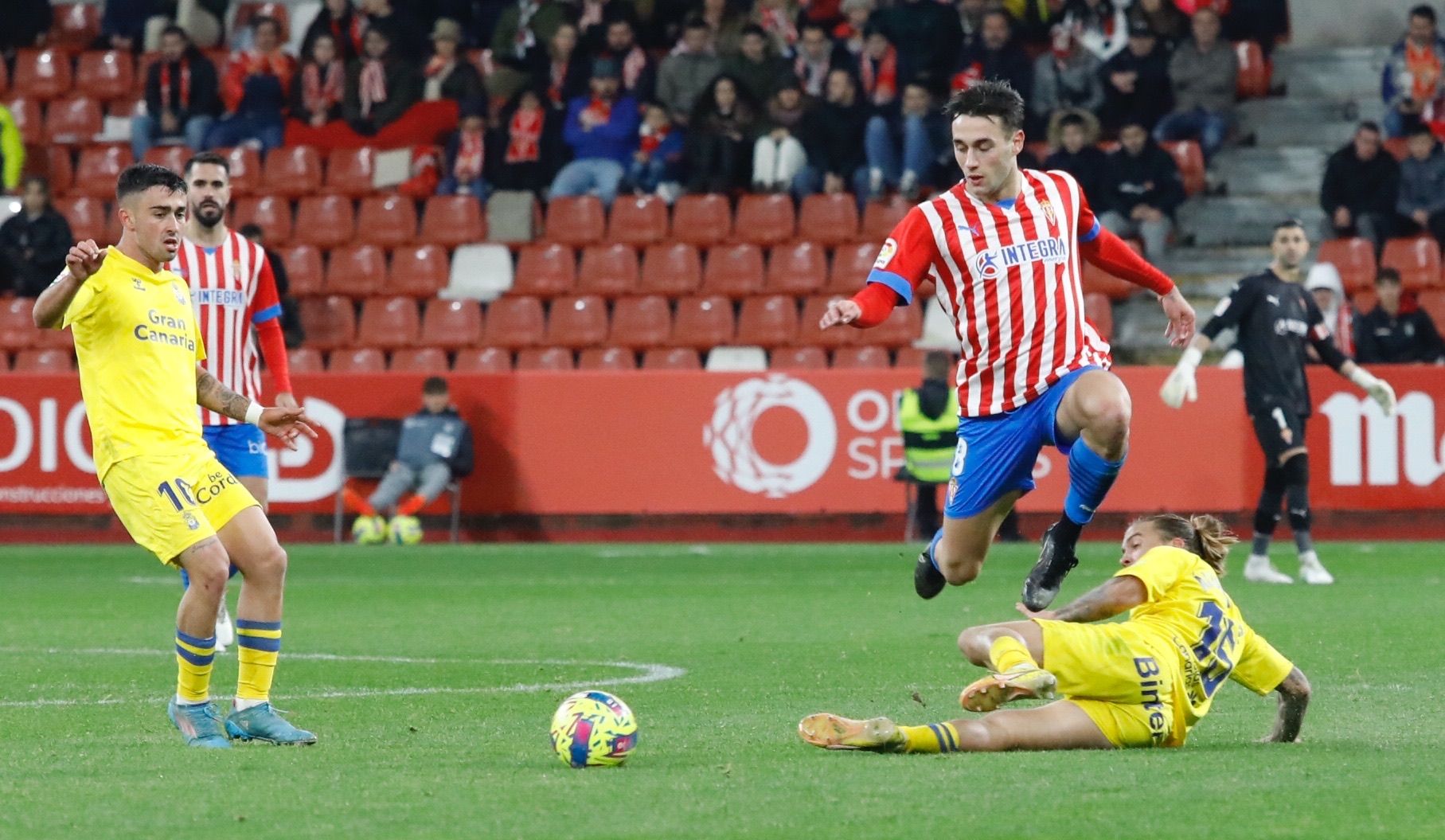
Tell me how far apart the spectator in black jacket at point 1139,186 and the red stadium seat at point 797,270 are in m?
2.67

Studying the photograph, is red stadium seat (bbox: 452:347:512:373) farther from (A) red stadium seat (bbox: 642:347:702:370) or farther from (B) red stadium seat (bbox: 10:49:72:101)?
(B) red stadium seat (bbox: 10:49:72:101)

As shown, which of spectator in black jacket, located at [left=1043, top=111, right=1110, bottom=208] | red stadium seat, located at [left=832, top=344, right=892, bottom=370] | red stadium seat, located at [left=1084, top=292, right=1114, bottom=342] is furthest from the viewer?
spectator in black jacket, located at [left=1043, top=111, right=1110, bottom=208]

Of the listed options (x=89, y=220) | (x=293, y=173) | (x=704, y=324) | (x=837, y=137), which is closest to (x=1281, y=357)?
(x=704, y=324)

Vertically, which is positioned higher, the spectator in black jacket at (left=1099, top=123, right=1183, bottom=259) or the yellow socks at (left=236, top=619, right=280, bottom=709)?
the spectator in black jacket at (left=1099, top=123, right=1183, bottom=259)

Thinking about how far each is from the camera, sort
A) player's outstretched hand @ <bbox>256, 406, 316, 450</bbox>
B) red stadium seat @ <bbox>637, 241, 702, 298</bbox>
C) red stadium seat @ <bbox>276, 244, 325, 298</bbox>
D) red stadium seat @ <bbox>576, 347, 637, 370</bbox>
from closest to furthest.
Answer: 1. player's outstretched hand @ <bbox>256, 406, 316, 450</bbox>
2. red stadium seat @ <bbox>576, 347, 637, 370</bbox>
3. red stadium seat @ <bbox>637, 241, 702, 298</bbox>
4. red stadium seat @ <bbox>276, 244, 325, 298</bbox>

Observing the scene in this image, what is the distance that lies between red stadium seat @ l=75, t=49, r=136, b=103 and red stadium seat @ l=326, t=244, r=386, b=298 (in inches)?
178

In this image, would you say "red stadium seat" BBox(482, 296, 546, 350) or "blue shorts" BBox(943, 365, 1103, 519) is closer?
"blue shorts" BBox(943, 365, 1103, 519)

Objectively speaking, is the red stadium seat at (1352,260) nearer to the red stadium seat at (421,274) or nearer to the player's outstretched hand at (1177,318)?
the red stadium seat at (421,274)

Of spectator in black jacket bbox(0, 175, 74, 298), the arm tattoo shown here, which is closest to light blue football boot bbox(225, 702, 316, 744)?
the arm tattoo

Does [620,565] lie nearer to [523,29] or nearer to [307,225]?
[307,225]

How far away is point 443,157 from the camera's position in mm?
22578

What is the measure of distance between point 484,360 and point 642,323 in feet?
4.97

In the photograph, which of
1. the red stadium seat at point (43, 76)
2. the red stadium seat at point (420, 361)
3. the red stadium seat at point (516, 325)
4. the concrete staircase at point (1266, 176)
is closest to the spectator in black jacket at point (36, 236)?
the red stadium seat at point (420, 361)

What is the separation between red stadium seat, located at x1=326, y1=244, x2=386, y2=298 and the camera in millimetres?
21594
